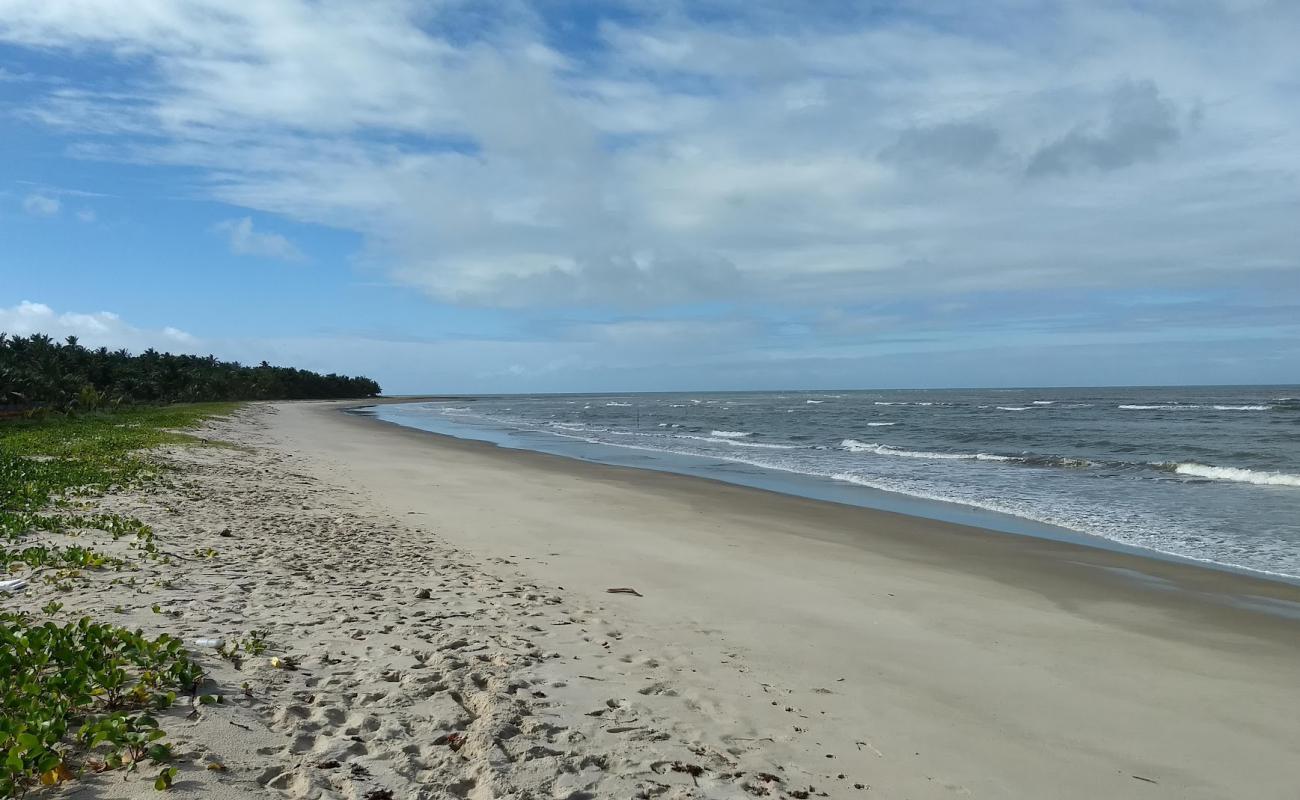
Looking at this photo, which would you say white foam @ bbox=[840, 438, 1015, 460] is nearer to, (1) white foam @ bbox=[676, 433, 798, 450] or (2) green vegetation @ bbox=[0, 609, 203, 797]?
(1) white foam @ bbox=[676, 433, 798, 450]

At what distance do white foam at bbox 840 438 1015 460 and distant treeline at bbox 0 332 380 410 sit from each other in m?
39.6

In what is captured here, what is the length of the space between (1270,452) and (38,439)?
38773 mm

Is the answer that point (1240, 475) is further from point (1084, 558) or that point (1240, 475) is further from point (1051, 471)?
point (1084, 558)

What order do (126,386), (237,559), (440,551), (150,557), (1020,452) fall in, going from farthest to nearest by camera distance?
(126,386)
(1020,452)
(440,551)
(237,559)
(150,557)

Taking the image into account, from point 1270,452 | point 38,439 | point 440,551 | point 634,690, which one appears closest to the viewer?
point 634,690

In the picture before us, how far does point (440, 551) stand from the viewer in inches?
379

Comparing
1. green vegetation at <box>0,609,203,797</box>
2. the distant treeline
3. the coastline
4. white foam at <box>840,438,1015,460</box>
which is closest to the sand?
the coastline

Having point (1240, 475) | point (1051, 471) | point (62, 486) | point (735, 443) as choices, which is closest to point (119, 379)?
point (735, 443)

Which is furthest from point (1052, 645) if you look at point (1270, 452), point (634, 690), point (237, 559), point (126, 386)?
point (126, 386)

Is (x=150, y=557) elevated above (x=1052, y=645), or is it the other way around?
(x=150, y=557)

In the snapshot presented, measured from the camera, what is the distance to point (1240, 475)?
21.5 meters

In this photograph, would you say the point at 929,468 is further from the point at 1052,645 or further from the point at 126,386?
the point at 126,386

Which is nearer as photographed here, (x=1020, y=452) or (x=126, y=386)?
(x=1020, y=452)

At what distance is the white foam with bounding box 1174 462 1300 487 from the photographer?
19953 mm
